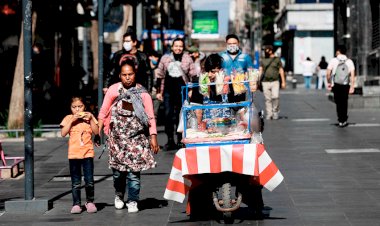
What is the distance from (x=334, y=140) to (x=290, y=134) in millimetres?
2022

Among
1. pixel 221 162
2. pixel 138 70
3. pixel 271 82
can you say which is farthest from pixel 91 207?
pixel 271 82

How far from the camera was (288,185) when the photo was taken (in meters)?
13.4

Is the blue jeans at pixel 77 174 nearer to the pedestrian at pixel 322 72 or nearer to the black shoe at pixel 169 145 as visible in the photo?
the black shoe at pixel 169 145

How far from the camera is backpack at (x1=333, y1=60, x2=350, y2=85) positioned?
934 inches

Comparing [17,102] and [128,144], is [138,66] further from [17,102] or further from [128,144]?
[17,102]

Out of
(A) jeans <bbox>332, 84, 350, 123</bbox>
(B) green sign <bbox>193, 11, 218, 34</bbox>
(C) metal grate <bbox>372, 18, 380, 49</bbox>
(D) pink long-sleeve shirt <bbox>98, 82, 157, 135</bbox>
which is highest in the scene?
(B) green sign <bbox>193, 11, 218, 34</bbox>

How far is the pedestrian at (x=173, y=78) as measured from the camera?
17797 mm

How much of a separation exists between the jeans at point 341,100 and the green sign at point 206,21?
88775 millimetres

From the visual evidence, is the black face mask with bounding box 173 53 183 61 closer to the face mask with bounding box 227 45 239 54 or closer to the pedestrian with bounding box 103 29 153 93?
the pedestrian with bounding box 103 29 153 93

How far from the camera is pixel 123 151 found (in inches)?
448

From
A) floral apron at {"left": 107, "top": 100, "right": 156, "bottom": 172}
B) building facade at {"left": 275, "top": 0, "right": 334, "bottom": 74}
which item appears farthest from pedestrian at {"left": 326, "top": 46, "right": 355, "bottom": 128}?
building facade at {"left": 275, "top": 0, "right": 334, "bottom": 74}

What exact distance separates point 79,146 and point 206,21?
104 metres

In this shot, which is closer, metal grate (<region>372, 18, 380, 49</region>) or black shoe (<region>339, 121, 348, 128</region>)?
black shoe (<region>339, 121, 348, 128</region>)

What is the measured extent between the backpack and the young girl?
42.6 feet
